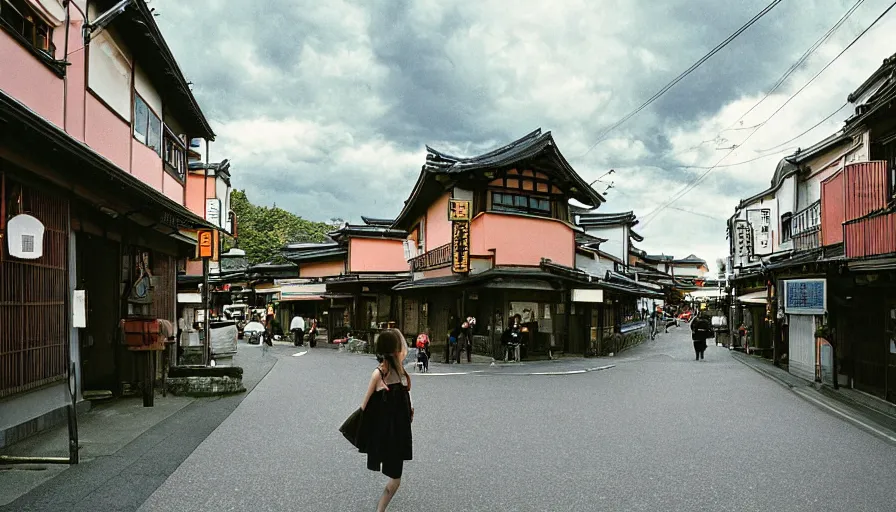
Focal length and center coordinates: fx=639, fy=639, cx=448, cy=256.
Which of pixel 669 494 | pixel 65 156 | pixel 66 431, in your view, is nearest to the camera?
pixel 669 494

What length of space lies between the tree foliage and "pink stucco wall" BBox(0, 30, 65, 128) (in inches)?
1841

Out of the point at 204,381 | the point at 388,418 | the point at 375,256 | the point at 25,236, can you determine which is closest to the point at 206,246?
the point at 204,381

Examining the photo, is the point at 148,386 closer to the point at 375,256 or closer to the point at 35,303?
the point at 35,303

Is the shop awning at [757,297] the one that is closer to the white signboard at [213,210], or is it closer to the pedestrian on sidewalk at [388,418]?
the white signboard at [213,210]

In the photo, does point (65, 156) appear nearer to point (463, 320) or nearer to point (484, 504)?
point (484, 504)

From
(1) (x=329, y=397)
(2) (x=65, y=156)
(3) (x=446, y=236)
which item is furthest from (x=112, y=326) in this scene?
(3) (x=446, y=236)

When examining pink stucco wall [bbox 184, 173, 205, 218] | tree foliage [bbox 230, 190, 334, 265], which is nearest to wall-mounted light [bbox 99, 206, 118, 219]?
pink stucco wall [bbox 184, 173, 205, 218]

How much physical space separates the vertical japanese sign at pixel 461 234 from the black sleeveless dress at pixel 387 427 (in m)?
18.2

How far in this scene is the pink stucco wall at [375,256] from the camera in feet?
134

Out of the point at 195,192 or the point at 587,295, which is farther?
the point at 195,192

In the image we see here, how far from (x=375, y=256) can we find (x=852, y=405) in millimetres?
30683

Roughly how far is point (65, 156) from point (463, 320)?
19048mm

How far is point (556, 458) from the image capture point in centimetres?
811

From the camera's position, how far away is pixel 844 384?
16656mm
